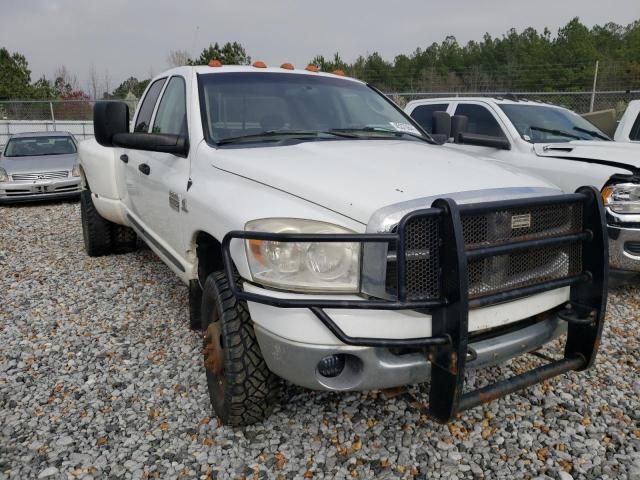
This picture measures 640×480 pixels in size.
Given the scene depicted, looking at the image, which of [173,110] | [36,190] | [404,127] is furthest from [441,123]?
[36,190]

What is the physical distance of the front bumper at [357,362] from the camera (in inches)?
84.9

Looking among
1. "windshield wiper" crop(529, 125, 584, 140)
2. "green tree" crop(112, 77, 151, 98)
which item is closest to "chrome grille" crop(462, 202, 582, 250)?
"windshield wiper" crop(529, 125, 584, 140)

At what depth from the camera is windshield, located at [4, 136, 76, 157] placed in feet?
36.7

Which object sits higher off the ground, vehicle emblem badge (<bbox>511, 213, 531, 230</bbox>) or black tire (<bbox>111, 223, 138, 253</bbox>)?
vehicle emblem badge (<bbox>511, 213, 531, 230</bbox>)

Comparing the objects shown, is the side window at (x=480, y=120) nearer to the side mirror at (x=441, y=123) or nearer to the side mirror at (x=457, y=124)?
the side mirror at (x=457, y=124)

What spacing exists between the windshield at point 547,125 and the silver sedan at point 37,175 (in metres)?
7.77

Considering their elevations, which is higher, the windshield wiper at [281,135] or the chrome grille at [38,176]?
the windshield wiper at [281,135]

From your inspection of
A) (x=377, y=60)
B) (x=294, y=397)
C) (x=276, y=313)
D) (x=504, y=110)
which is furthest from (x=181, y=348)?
(x=377, y=60)

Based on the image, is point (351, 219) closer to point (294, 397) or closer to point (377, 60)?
point (294, 397)

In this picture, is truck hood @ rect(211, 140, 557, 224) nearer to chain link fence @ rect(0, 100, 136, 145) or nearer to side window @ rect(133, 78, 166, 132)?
side window @ rect(133, 78, 166, 132)

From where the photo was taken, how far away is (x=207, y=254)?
119 inches

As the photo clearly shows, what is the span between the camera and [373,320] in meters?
2.12

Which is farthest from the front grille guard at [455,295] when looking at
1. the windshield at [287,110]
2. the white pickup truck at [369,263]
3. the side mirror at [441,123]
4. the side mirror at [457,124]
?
the side mirror at [457,124]

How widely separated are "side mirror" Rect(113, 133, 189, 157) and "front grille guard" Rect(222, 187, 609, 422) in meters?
1.06
